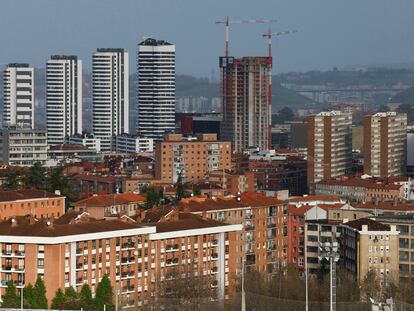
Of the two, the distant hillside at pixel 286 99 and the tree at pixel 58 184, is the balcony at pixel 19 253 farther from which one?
the distant hillside at pixel 286 99

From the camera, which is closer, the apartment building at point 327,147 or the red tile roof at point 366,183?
the red tile roof at point 366,183

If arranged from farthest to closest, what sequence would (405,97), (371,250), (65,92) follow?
(405,97)
(65,92)
(371,250)

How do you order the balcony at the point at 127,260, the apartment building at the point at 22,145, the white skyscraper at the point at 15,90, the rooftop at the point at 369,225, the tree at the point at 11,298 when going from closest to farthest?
the tree at the point at 11,298 → the balcony at the point at 127,260 → the rooftop at the point at 369,225 → the apartment building at the point at 22,145 → the white skyscraper at the point at 15,90

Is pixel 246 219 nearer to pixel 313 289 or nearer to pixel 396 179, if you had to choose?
pixel 313 289

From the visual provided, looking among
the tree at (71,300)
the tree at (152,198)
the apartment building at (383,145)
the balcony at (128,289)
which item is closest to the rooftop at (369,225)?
the tree at (152,198)

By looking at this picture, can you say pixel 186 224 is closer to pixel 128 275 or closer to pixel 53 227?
pixel 128 275

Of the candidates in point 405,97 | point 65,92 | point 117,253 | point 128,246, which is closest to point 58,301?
point 117,253
